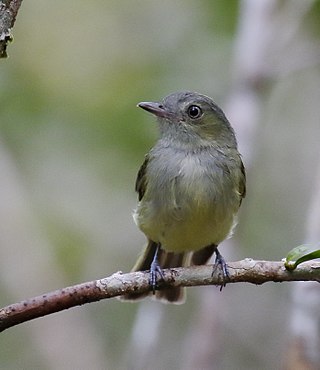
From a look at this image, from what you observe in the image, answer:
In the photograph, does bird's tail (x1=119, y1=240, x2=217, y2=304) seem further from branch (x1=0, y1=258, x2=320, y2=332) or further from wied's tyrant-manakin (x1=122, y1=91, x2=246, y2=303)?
branch (x1=0, y1=258, x2=320, y2=332)

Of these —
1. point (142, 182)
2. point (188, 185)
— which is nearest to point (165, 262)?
point (142, 182)

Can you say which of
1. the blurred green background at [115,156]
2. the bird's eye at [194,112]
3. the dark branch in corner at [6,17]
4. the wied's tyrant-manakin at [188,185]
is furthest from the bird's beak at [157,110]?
the dark branch in corner at [6,17]

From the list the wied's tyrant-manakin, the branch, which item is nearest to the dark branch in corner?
the branch

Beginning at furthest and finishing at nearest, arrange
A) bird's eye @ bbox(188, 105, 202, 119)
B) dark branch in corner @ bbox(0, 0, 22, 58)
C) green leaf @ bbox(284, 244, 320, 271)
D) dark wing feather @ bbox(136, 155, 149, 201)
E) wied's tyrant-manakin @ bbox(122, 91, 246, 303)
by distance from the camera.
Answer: bird's eye @ bbox(188, 105, 202, 119) → dark wing feather @ bbox(136, 155, 149, 201) → wied's tyrant-manakin @ bbox(122, 91, 246, 303) → green leaf @ bbox(284, 244, 320, 271) → dark branch in corner @ bbox(0, 0, 22, 58)

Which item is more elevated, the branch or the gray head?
the gray head

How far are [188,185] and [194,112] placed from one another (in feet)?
2.21

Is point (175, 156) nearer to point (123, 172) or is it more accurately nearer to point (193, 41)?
point (123, 172)

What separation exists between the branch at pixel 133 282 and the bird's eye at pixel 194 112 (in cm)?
152

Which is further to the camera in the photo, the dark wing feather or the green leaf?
the dark wing feather

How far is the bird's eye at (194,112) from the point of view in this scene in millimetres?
4961

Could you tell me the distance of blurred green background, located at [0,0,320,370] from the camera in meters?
6.14

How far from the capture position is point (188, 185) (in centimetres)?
446

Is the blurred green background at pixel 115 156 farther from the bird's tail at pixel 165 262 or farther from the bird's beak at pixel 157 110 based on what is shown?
the bird's beak at pixel 157 110

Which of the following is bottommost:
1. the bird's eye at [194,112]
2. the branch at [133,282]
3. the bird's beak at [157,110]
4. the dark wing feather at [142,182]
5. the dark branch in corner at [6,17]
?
the branch at [133,282]
